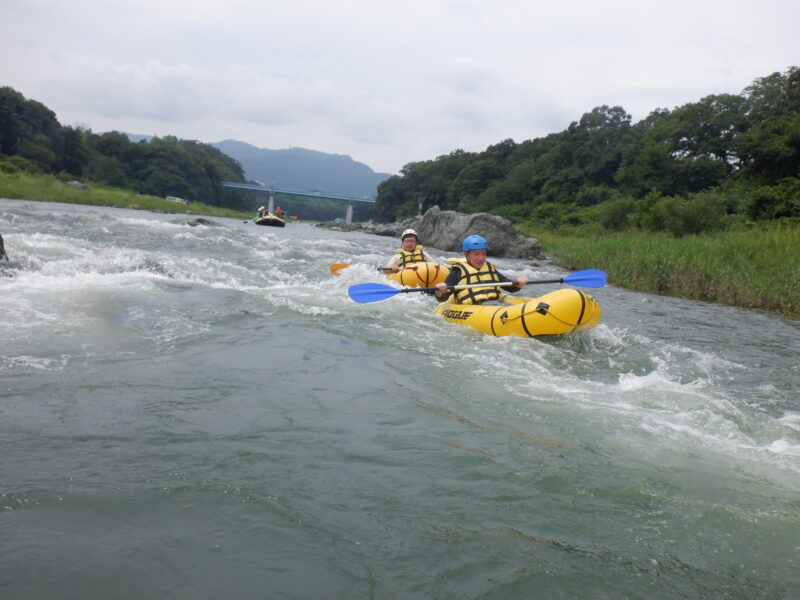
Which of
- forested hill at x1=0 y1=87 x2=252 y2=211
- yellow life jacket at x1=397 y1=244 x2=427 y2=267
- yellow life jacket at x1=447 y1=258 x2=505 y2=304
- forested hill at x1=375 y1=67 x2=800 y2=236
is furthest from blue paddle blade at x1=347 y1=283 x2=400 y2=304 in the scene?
forested hill at x1=0 y1=87 x2=252 y2=211

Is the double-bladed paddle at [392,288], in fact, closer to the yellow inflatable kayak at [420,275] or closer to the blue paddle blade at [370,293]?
the blue paddle blade at [370,293]

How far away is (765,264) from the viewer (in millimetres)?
10656

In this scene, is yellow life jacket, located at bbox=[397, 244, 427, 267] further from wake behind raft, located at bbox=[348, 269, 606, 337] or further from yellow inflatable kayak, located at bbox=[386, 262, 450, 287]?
wake behind raft, located at bbox=[348, 269, 606, 337]

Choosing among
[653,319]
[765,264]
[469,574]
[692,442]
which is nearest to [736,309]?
[765,264]

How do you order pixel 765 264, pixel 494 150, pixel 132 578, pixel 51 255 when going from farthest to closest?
pixel 494 150 < pixel 765 264 < pixel 51 255 < pixel 132 578

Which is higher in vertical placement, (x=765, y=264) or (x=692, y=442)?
(x=765, y=264)

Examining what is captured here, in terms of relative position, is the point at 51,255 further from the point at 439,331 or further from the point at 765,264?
the point at 765,264

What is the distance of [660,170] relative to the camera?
34.8m

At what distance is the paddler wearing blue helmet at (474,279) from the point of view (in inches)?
268

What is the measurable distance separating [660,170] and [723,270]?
2709 cm

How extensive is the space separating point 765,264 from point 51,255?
1260 cm

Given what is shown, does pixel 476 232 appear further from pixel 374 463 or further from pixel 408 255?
pixel 374 463

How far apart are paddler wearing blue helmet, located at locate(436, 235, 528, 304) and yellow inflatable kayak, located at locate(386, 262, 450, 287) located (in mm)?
1921

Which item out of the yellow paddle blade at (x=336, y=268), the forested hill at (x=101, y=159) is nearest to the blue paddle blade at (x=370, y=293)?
the yellow paddle blade at (x=336, y=268)
